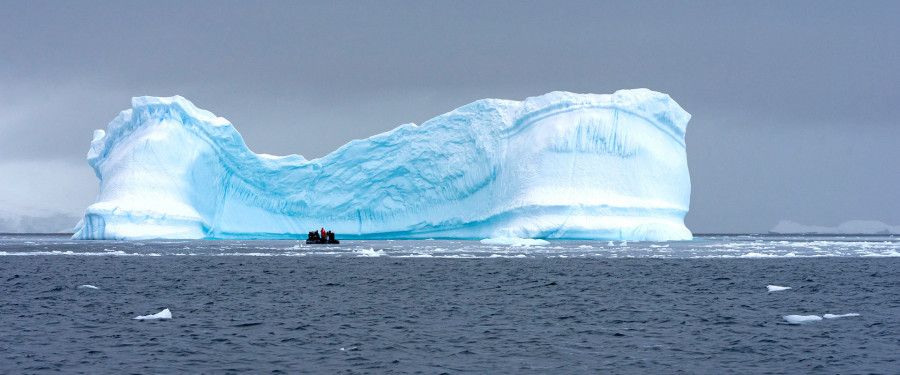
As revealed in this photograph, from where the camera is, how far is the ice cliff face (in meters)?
40.6

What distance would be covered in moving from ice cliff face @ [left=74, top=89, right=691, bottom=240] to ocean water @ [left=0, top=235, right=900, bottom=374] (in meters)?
18.5

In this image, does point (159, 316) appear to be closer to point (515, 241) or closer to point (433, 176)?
point (515, 241)

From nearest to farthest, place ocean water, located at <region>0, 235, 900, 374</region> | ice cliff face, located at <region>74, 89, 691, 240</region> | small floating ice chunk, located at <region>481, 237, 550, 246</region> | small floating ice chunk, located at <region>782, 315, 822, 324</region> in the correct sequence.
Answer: ocean water, located at <region>0, 235, 900, 374</region>, small floating ice chunk, located at <region>782, 315, 822, 324</region>, small floating ice chunk, located at <region>481, 237, 550, 246</region>, ice cliff face, located at <region>74, 89, 691, 240</region>

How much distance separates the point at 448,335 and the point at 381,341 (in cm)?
93

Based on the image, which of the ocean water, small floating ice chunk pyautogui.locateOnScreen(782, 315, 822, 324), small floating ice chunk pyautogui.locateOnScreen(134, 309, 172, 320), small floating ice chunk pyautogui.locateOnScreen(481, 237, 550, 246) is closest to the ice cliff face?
small floating ice chunk pyautogui.locateOnScreen(481, 237, 550, 246)

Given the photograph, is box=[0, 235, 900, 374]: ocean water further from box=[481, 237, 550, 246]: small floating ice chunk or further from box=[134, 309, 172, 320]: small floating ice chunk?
box=[481, 237, 550, 246]: small floating ice chunk

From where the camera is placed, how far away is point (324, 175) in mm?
44750

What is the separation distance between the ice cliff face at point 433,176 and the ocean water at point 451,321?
60.8ft

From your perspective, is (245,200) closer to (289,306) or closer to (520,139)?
(520,139)

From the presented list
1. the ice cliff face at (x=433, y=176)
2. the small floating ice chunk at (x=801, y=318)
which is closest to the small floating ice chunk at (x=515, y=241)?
the ice cliff face at (x=433, y=176)

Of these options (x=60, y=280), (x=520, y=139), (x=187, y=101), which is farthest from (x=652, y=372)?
(x=187, y=101)

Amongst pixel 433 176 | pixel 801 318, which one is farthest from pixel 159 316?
pixel 433 176

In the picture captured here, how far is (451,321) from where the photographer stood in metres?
12.1

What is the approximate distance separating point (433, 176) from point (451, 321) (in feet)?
103
